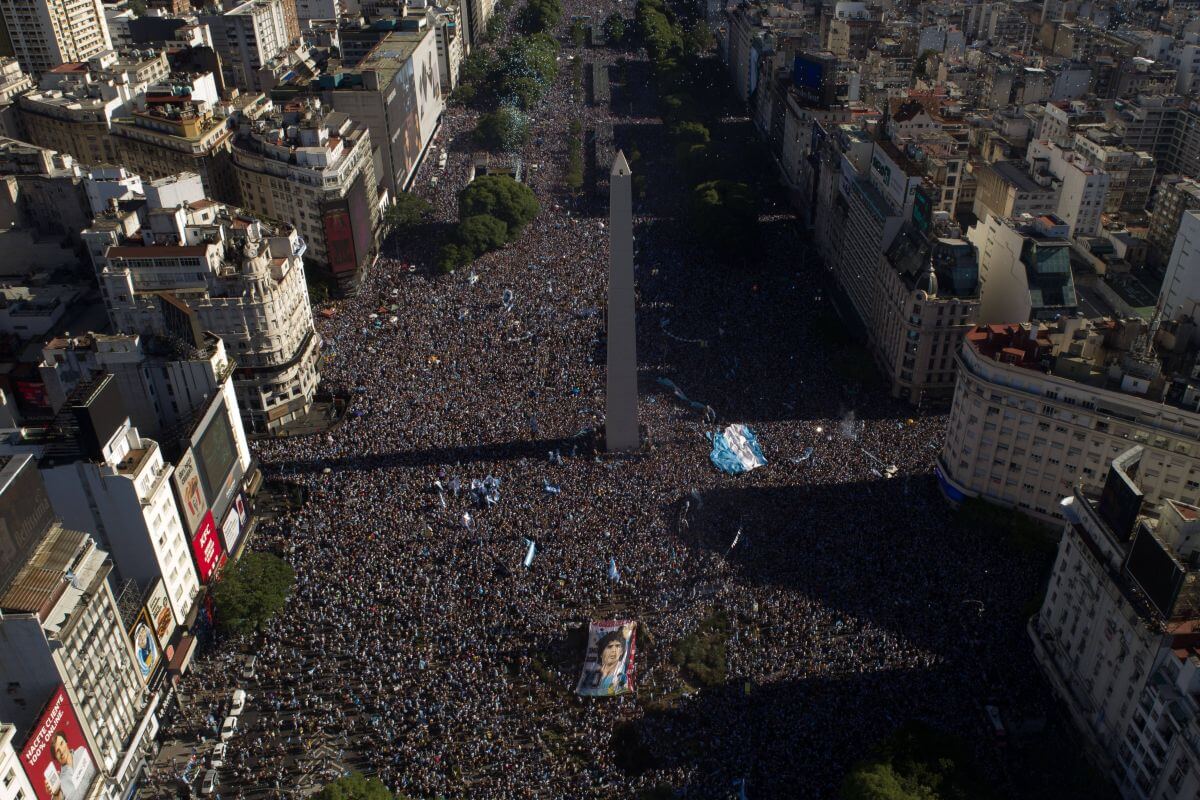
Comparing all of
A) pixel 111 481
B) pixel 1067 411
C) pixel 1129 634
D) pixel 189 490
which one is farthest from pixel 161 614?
pixel 1067 411

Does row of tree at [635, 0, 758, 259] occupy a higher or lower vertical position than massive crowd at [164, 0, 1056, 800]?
higher

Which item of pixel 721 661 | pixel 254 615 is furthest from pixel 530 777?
pixel 254 615

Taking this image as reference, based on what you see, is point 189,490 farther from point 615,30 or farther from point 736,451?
point 615,30

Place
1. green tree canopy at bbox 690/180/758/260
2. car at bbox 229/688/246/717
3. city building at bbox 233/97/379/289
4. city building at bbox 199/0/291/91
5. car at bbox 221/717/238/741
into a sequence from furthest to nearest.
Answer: city building at bbox 199/0/291/91 < green tree canopy at bbox 690/180/758/260 < city building at bbox 233/97/379/289 < car at bbox 229/688/246/717 < car at bbox 221/717/238/741

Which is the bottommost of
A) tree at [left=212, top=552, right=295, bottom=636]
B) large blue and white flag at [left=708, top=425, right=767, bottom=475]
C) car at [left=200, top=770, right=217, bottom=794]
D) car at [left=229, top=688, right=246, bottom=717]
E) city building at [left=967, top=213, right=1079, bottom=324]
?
car at [left=200, top=770, right=217, bottom=794]

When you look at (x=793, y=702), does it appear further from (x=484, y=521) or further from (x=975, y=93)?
(x=975, y=93)

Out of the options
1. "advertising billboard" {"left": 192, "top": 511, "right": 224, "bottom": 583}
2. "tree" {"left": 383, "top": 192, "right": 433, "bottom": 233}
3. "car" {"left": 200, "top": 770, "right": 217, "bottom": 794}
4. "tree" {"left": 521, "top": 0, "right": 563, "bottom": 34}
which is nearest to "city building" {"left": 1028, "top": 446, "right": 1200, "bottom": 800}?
"car" {"left": 200, "top": 770, "right": 217, "bottom": 794}

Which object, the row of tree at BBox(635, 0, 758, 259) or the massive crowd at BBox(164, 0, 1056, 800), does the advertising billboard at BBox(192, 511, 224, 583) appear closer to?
the massive crowd at BBox(164, 0, 1056, 800)
